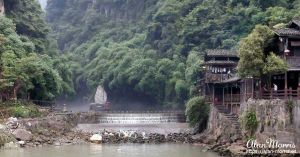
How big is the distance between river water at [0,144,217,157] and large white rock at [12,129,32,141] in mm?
2608

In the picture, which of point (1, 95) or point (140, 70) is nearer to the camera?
point (1, 95)

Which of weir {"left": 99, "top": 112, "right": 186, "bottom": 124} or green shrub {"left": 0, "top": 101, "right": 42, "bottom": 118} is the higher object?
green shrub {"left": 0, "top": 101, "right": 42, "bottom": 118}

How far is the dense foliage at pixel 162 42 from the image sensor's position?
79.3 m

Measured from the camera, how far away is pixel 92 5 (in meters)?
135

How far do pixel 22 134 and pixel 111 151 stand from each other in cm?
905

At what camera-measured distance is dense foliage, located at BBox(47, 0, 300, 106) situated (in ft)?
260

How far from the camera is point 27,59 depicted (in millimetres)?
58375

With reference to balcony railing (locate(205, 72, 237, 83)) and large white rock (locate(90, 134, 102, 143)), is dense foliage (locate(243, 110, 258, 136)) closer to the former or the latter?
balcony railing (locate(205, 72, 237, 83))

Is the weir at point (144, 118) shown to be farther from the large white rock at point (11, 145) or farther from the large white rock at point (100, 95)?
the large white rock at point (100, 95)

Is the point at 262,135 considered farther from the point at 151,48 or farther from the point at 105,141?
the point at 151,48

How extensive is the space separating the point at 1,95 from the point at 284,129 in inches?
1365

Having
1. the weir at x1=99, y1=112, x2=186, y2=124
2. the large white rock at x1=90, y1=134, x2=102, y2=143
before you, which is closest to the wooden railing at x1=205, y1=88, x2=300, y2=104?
the weir at x1=99, y1=112, x2=186, y2=124

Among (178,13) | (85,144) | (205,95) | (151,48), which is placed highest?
(178,13)

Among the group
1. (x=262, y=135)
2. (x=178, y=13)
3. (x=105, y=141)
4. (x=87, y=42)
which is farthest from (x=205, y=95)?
→ (x=87, y=42)
